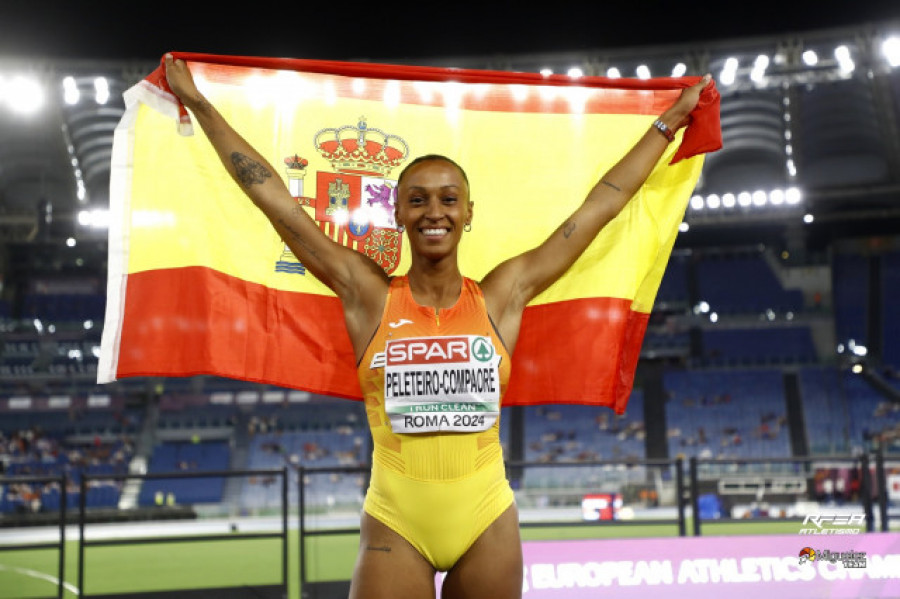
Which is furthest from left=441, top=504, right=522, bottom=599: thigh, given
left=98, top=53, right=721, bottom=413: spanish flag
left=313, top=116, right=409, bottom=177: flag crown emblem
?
left=313, top=116, right=409, bottom=177: flag crown emblem

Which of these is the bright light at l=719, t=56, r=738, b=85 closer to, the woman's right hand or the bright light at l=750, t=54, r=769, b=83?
the bright light at l=750, t=54, r=769, b=83

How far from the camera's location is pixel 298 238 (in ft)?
10.7

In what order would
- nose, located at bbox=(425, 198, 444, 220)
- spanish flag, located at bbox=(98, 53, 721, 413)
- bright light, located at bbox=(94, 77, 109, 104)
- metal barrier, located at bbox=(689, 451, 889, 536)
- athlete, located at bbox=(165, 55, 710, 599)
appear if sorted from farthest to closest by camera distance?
bright light, located at bbox=(94, 77, 109, 104) → metal barrier, located at bbox=(689, 451, 889, 536) → spanish flag, located at bbox=(98, 53, 721, 413) → nose, located at bbox=(425, 198, 444, 220) → athlete, located at bbox=(165, 55, 710, 599)

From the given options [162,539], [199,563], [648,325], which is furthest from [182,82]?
[648,325]

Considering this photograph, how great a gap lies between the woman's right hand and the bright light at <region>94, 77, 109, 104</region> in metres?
20.2

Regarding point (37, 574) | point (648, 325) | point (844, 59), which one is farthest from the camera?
point (648, 325)

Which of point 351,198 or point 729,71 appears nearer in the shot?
point 351,198

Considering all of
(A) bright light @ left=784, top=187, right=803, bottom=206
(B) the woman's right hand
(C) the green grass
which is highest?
(A) bright light @ left=784, top=187, right=803, bottom=206

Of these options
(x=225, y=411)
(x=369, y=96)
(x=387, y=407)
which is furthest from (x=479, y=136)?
(x=225, y=411)

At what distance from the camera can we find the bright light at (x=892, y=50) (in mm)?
20547

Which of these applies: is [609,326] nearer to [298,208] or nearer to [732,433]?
[298,208]

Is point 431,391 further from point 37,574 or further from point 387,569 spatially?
point 37,574

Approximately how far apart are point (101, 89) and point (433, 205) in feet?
71.8

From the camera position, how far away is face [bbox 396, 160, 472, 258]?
9.84 ft
